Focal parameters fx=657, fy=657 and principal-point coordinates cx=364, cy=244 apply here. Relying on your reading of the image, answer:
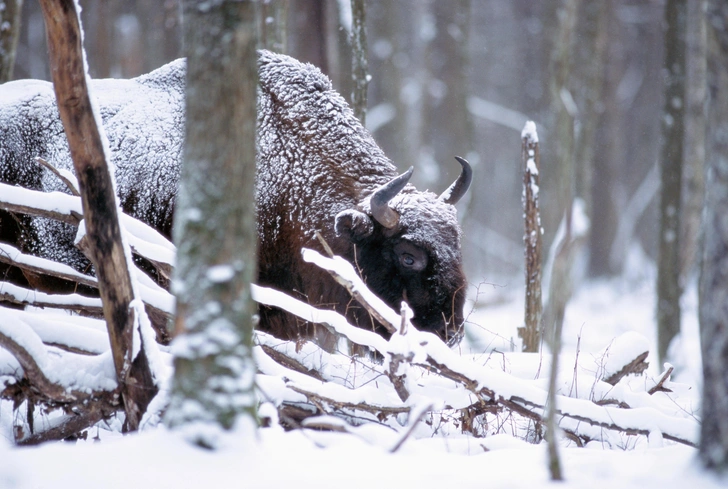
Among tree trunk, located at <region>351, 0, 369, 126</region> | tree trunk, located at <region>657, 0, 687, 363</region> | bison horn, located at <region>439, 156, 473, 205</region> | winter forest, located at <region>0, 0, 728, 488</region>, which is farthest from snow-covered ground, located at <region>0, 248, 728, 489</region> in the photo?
tree trunk, located at <region>657, 0, 687, 363</region>

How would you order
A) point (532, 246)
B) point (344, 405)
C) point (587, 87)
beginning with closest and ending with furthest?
1. point (344, 405)
2. point (532, 246)
3. point (587, 87)

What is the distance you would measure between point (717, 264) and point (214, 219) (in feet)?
5.02

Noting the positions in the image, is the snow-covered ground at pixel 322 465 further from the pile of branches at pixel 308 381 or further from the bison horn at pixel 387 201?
the bison horn at pixel 387 201

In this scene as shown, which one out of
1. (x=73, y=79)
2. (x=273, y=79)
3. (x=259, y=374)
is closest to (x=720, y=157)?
(x=259, y=374)

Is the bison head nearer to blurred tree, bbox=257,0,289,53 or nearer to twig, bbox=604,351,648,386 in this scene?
twig, bbox=604,351,648,386

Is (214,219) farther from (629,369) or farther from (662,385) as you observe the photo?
(662,385)

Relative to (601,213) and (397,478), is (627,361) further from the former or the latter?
(601,213)

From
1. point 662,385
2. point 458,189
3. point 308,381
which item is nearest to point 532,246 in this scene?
point 458,189

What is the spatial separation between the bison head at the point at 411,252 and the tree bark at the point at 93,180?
1880 millimetres

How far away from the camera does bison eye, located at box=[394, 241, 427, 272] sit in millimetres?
4359

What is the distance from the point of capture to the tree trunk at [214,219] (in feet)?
6.60

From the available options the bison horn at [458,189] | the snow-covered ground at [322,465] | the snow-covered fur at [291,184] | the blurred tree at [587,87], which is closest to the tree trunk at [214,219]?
the snow-covered ground at [322,465]

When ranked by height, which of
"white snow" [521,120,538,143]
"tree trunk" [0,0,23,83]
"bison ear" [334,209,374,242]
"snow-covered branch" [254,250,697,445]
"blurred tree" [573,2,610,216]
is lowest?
"snow-covered branch" [254,250,697,445]

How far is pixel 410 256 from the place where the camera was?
4.40 m
